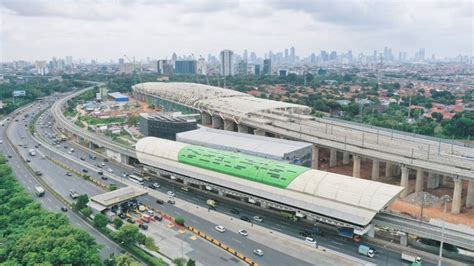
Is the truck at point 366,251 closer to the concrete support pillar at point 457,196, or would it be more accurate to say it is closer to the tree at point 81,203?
the concrete support pillar at point 457,196

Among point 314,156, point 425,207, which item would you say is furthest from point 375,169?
point 314,156

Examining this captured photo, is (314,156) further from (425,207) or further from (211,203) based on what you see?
(211,203)

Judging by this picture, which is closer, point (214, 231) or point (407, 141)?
point (214, 231)

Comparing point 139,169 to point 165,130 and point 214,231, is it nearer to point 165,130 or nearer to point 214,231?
point 165,130

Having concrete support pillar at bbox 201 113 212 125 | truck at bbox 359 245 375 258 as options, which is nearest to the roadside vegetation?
truck at bbox 359 245 375 258

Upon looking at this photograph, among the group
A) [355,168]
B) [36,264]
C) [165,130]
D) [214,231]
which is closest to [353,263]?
[214,231]
